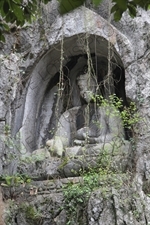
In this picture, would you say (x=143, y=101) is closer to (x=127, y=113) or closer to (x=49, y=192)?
(x=127, y=113)

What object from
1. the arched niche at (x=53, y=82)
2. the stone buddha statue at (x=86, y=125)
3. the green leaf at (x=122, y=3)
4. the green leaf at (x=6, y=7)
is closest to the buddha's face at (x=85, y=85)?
the stone buddha statue at (x=86, y=125)

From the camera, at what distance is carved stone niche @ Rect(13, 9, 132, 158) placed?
4742 mm

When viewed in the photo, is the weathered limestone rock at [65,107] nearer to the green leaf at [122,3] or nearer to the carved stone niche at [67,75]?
the carved stone niche at [67,75]

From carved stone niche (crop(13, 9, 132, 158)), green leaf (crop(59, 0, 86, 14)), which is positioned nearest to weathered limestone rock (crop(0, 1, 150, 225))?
carved stone niche (crop(13, 9, 132, 158))

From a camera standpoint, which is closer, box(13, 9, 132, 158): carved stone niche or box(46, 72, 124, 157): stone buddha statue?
box(46, 72, 124, 157): stone buddha statue

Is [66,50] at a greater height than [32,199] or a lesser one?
greater

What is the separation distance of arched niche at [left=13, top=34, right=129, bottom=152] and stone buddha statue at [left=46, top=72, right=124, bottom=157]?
0.18 metres

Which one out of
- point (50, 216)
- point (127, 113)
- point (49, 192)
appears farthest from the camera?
point (127, 113)

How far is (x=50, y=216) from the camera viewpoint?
144 inches

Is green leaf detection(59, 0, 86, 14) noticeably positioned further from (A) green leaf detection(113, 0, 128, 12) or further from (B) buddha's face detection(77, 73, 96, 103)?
(B) buddha's face detection(77, 73, 96, 103)

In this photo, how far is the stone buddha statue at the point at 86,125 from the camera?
173 inches

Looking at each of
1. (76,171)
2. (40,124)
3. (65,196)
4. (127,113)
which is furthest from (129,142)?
(40,124)

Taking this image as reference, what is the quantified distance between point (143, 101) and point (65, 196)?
1380 mm

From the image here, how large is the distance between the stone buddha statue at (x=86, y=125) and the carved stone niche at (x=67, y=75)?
0.19 ft
